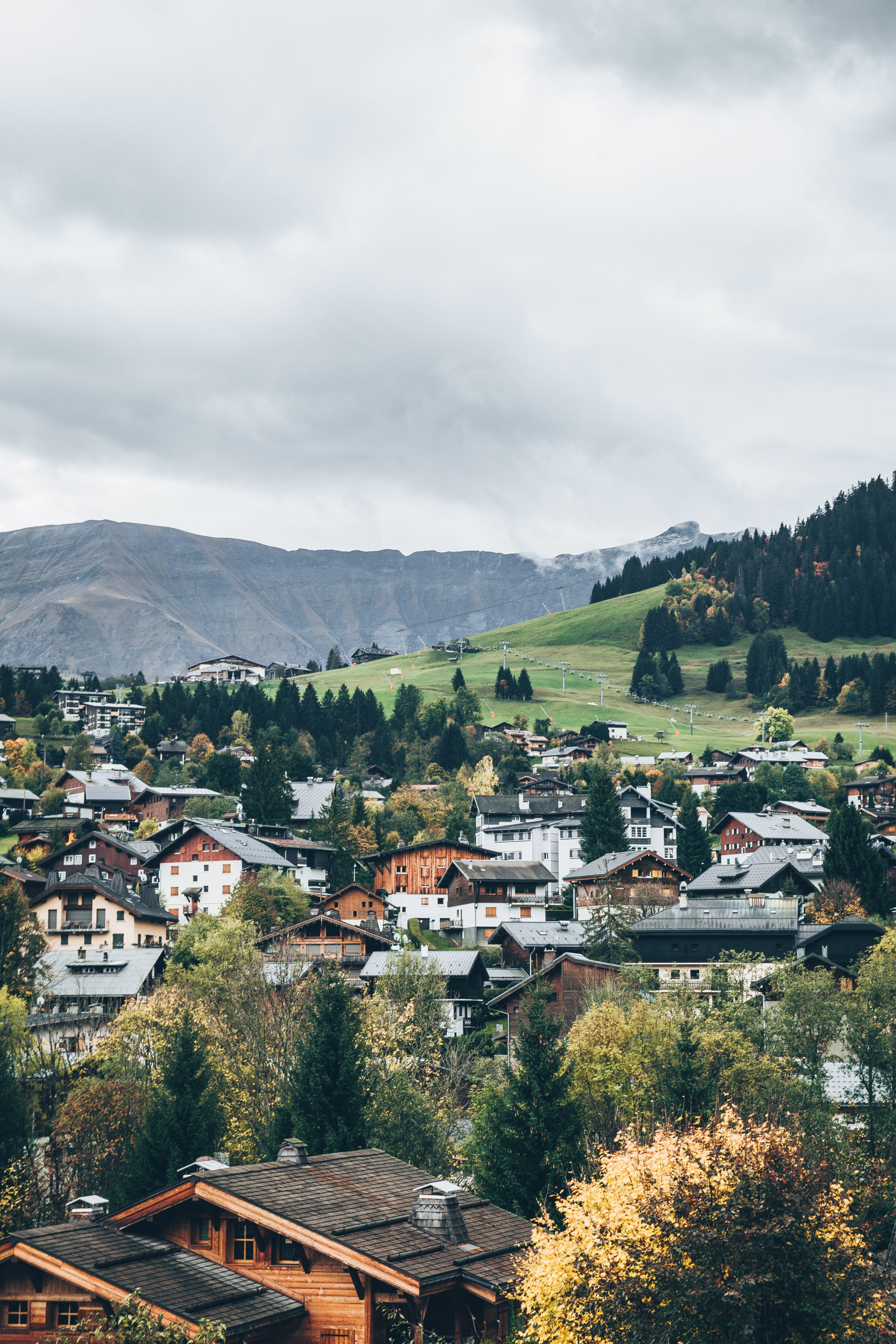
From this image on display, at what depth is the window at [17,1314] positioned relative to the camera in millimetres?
31875

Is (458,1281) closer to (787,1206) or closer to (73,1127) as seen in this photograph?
(787,1206)

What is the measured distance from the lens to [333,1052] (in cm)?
4606

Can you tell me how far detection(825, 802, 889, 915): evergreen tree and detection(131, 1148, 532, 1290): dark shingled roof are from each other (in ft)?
247

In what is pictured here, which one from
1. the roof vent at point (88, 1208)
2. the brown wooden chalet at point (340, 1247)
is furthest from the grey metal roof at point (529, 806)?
the roof vent at point (88, 1208)

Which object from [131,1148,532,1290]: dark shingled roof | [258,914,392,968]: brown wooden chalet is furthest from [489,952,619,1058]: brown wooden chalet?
[131,1148,532,1290]: dark shingled roof

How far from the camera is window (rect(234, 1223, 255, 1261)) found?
33.4m

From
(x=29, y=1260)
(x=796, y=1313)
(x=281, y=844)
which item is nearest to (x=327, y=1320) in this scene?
(x=29, y=1260)

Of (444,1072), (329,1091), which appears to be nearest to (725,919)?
(444,1072)

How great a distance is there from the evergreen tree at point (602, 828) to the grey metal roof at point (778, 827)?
12676 millimetres

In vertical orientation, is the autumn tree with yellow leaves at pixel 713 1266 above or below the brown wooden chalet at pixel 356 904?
above

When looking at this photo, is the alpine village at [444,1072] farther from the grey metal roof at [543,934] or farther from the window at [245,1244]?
the grey metal roof at [543,934]

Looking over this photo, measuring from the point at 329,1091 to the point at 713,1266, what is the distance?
19.5 m

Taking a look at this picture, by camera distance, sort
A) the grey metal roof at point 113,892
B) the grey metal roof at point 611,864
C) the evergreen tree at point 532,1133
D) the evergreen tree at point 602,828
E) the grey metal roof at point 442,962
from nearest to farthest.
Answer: the evergreen tree at point 532,1133
the grey metal roof at point 442,962
the grey metal roof at point 113,892
the grey metal roof at point 611,864
the evergreen tree at point 602,828

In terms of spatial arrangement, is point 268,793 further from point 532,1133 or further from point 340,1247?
point 340,1247
